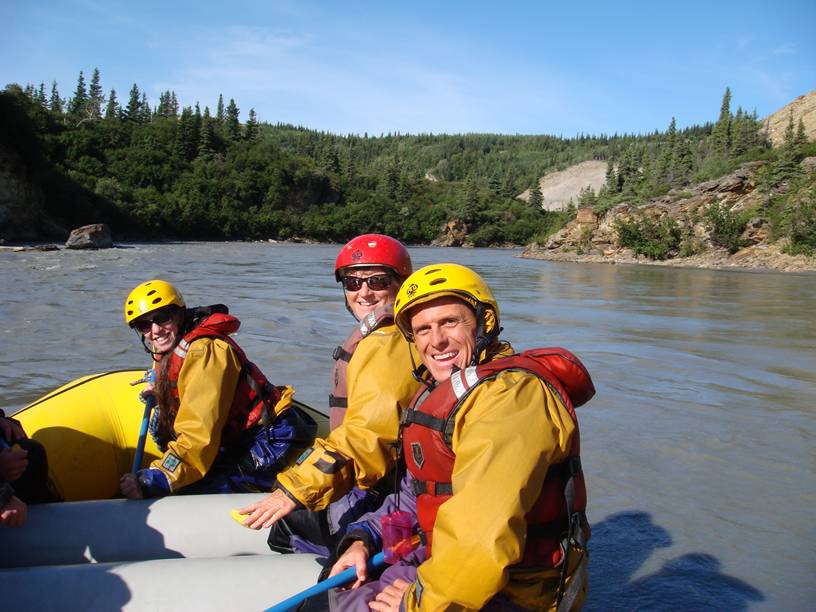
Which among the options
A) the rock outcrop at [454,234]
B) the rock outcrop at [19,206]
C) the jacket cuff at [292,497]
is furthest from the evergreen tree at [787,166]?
the rock outcrop at [454,234]

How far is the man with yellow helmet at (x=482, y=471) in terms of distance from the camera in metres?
1.71

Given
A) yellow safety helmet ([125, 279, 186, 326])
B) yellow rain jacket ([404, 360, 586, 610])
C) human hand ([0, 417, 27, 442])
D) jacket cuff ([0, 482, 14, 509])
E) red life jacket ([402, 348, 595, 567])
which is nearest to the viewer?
yellow rain jacket ([404, 360, 586, 610])

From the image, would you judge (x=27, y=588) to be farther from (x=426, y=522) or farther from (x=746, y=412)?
(x=746, y=412)

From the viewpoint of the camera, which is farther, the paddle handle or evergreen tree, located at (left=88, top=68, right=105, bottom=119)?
evergreen tree, located at (left=88, top=68, right=105, bottom=119)

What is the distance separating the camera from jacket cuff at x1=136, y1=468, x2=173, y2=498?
3.07 metres

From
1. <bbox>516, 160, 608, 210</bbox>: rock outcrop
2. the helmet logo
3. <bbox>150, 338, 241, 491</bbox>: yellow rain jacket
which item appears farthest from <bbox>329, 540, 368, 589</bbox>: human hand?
<bbox>516, 160, 608, 210</bbox>: rock outcrop

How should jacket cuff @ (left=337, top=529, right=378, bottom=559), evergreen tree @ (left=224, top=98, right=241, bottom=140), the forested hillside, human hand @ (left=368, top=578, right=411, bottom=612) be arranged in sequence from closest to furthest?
human hand @ (left=368, top=578, right=411, bottom=612), jacket cuff @ (left=337, top=529, right=378, bottom=559), the forested hillside, evergreen tree @ (left=224, top=98, right=241, bottom=140)

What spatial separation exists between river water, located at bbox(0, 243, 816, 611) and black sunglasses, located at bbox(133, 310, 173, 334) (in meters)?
2.49

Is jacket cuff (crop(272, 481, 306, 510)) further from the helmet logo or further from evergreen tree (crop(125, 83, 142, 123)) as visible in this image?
evergreen tree (crop(125, 83, 142, 123))

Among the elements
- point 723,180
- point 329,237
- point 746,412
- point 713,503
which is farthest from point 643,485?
point 329,237

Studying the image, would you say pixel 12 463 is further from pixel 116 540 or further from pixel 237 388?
pixel 237 388

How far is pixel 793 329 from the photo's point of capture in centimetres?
1224

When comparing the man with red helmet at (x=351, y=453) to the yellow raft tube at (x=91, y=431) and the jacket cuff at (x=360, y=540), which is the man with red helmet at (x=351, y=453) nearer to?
the jacket cuff at (x=360, y=540)

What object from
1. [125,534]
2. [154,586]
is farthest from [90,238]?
[154,586]
